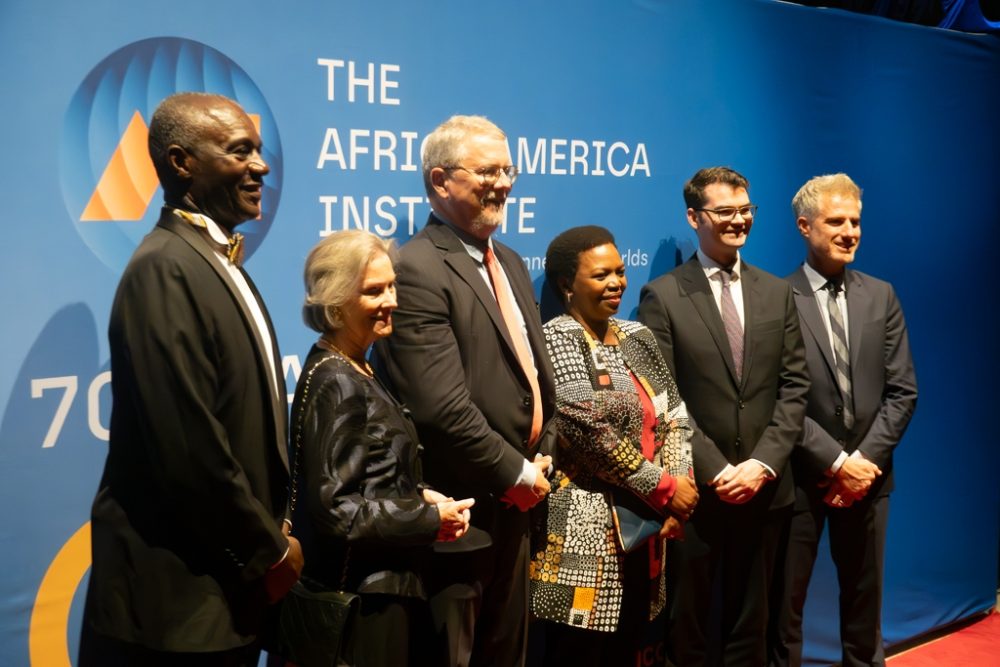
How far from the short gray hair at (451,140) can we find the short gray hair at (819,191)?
1504mm

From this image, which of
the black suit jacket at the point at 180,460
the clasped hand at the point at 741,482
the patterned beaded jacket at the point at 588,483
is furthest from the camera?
the clasped hand at the point at 741,482

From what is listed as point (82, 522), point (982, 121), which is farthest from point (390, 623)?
point (982, 121)

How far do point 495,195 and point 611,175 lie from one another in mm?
903

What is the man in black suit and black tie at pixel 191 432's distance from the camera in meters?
2.35

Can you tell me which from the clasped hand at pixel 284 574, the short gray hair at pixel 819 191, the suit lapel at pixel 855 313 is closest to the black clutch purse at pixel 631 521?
the suit lapel at pixel 855 313

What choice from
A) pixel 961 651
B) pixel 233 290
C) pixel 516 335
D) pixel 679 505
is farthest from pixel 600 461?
pixel 961 651

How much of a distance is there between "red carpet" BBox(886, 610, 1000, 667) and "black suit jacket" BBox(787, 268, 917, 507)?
1127 mm

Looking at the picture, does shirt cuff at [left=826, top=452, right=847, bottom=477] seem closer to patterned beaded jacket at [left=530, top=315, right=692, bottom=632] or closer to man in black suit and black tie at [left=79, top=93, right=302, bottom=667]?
patterned beaded jacket at [left=530, top=315, right=692, bottom=632]

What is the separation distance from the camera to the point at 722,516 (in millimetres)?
4004

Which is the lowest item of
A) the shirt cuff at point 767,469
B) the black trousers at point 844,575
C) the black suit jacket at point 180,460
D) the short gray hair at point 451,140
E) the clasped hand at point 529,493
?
the black trousers at point 844,575

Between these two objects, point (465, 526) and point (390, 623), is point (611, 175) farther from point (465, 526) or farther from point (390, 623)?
point (390, 623)

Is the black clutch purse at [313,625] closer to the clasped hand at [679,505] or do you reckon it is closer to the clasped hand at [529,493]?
the clasped hand at [529,493]

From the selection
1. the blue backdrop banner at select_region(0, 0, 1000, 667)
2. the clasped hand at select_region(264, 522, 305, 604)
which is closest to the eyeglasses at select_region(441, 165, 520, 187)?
the blue backdrop banner at select_region(0, 0, 1000, 667)

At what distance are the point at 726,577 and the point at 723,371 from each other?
0.75 m
